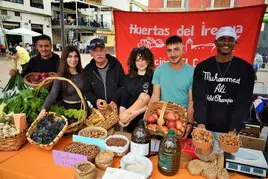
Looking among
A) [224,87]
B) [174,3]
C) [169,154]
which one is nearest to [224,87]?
[224,87]

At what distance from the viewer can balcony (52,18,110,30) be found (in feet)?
72.9

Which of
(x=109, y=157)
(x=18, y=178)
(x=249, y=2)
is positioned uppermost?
(x=249, y=2)

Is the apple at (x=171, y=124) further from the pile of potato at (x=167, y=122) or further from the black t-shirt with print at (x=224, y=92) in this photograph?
the black t-shirt with print at (x=224, y=92)

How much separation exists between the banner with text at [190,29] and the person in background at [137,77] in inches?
59.3

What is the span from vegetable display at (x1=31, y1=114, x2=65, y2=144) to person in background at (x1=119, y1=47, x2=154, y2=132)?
590 mm

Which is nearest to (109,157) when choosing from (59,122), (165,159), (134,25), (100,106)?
(165,159)

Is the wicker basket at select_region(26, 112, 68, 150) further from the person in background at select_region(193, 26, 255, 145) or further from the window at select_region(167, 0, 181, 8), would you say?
the window at select_region(167, 0, 181, 8)

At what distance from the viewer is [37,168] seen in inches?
47.8

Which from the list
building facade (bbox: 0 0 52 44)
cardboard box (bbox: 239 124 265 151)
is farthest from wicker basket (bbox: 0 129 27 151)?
building facade (bbox: 0 0 52 44)

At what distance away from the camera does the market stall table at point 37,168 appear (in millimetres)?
1144

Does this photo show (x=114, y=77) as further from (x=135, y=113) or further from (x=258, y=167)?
(x=258, y=167)

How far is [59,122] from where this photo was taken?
1.48 m

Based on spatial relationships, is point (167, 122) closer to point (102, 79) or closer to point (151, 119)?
point (151, 119)

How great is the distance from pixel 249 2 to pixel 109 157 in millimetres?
7123
